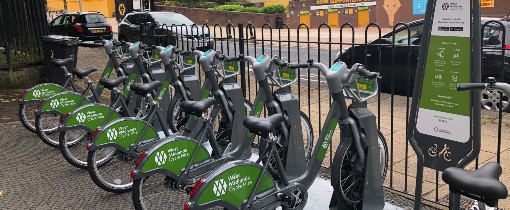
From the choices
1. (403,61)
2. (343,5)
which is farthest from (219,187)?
(343,5)

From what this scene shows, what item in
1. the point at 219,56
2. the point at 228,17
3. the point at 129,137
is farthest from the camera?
the point at 228,17

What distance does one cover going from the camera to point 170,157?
3812 mm

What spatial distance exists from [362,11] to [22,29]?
70.0ft

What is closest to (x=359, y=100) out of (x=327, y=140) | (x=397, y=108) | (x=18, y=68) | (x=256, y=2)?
(x=327, y=140)

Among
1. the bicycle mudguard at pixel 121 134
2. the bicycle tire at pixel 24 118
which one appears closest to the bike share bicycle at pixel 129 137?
the bicycle mudguard at pixel 121 134

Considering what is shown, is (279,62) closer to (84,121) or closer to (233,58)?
(233,58)

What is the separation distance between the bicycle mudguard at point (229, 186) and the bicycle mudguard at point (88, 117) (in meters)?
2.23

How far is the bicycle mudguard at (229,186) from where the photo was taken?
3.18m

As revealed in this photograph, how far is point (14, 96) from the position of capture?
9.48m

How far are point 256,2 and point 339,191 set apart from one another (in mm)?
37557

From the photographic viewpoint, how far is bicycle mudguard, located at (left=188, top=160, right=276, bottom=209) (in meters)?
3.18

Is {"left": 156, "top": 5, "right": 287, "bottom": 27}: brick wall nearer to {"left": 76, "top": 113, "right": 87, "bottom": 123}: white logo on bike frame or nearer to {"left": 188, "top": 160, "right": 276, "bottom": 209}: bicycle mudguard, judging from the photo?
{"left": 76, "top": 113, "right": 87, "bottom": 123}: white logo on bike frame

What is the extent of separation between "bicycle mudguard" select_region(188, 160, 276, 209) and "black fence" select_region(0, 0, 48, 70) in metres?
8.59

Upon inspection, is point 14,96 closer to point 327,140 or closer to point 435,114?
point 327,140
